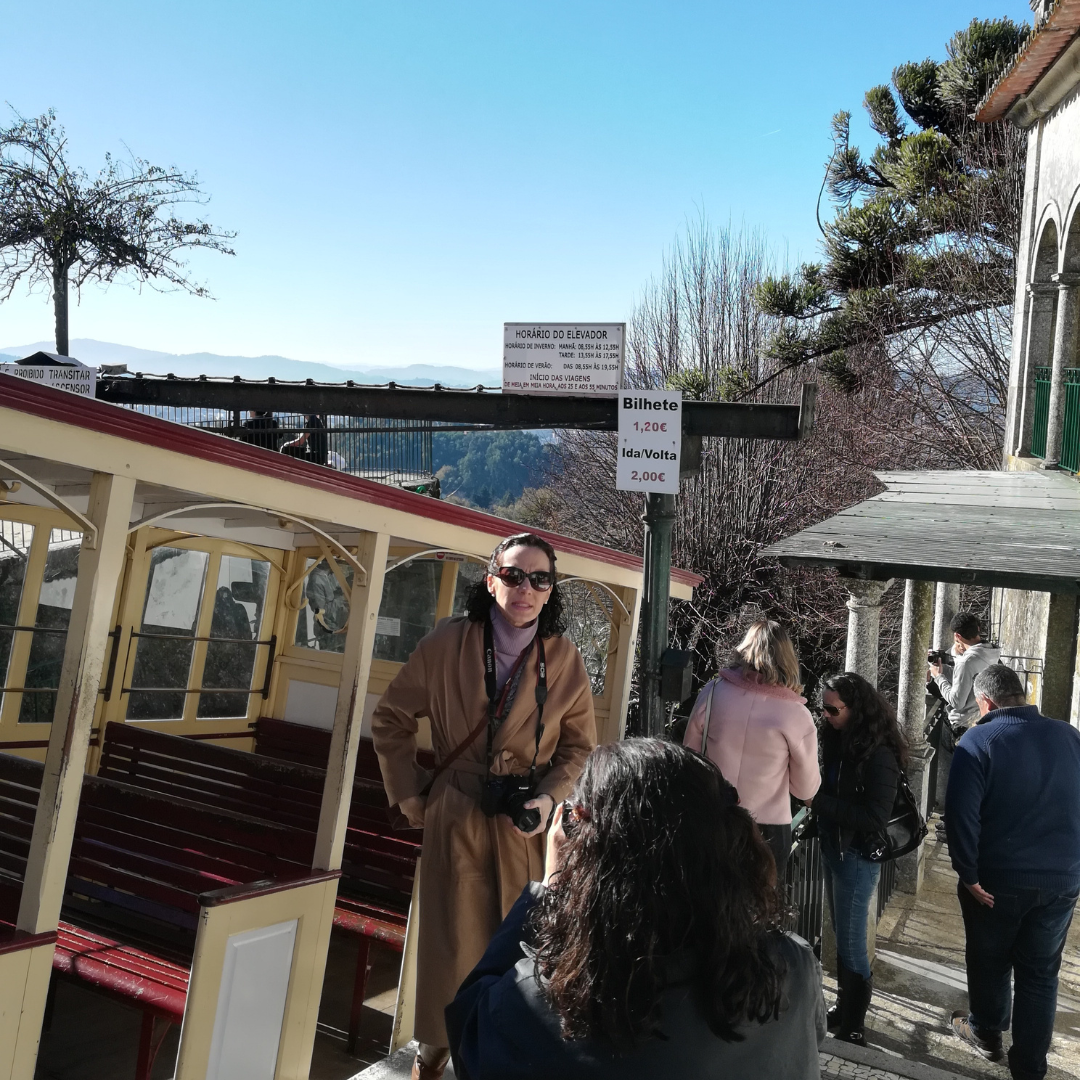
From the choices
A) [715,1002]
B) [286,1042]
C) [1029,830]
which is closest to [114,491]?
[286,1042]

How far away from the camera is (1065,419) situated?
42.4ft

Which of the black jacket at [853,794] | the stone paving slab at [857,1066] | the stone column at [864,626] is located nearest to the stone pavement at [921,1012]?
the stone paving slab at [857,1066]

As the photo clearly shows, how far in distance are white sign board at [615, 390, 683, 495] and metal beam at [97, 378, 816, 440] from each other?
27 cm

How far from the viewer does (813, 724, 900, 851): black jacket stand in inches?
187

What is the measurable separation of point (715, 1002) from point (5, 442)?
2580 mm

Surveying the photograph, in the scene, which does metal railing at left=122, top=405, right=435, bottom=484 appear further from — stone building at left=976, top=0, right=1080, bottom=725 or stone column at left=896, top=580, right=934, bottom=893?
stone building at left=976, top=0, right=1080, bottom=725

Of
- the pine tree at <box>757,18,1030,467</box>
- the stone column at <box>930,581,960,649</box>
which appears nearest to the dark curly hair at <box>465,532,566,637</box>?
the stone column at <box>930,581,960,649</box>

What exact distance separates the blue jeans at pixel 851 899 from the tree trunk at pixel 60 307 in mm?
10478

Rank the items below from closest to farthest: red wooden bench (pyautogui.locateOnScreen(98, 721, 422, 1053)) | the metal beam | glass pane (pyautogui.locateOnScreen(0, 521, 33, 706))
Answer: red wooden bench (pyautogui.locateOnScreen(98, 721, 422, 1053))
the metal beam
glass pane (pyautogui.locateOnScreen(0, 521, 33, 706))

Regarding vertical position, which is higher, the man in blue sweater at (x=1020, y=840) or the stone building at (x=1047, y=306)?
the stone building at (x=1047, y=306)

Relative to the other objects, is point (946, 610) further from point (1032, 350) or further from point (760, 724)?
point (760, 724)

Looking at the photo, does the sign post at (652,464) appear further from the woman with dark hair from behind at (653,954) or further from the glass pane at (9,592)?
the woman with dark hair from behind at (653,954)

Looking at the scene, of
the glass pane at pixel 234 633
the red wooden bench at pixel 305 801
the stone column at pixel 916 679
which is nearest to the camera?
the red wooden bench at pixel 305 801

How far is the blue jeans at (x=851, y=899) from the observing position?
4.96 metres
